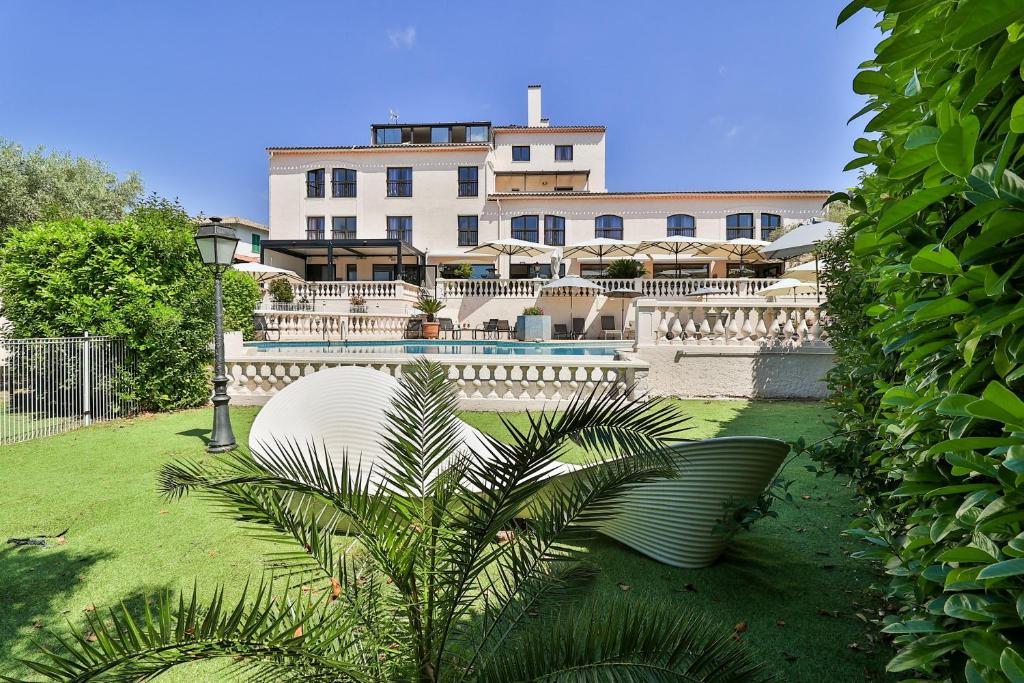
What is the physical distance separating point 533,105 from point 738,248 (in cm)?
2106

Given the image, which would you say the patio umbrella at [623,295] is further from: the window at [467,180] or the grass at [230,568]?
the grass at [230,568]

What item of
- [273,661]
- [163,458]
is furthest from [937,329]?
[163,458]

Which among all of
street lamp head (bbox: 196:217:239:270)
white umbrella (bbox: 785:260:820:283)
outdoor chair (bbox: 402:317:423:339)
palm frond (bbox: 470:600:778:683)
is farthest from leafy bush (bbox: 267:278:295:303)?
palm frond (bbox: 470:600:778:683)

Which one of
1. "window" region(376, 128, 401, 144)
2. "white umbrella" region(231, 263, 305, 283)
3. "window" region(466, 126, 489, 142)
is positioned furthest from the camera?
"window" region(376, 128, 401, 144)

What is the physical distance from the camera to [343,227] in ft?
106

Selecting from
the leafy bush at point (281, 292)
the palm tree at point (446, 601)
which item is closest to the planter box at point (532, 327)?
the leafy bush at point (281, 292)

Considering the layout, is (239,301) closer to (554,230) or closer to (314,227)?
(314,227)

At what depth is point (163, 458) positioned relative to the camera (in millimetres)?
6137

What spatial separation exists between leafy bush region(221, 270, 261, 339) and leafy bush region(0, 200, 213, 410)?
3.89 meters

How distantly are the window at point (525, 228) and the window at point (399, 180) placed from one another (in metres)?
7.70

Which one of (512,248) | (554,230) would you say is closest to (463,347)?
(512,248)

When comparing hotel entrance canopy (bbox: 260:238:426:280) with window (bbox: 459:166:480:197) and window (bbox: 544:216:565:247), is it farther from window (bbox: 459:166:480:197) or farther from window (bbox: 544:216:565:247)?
window (bbox: 544:216:565:247)

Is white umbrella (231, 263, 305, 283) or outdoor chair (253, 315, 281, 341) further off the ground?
white umbrella (231, 263, 305, 283)

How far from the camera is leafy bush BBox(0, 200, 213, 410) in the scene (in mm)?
8430
